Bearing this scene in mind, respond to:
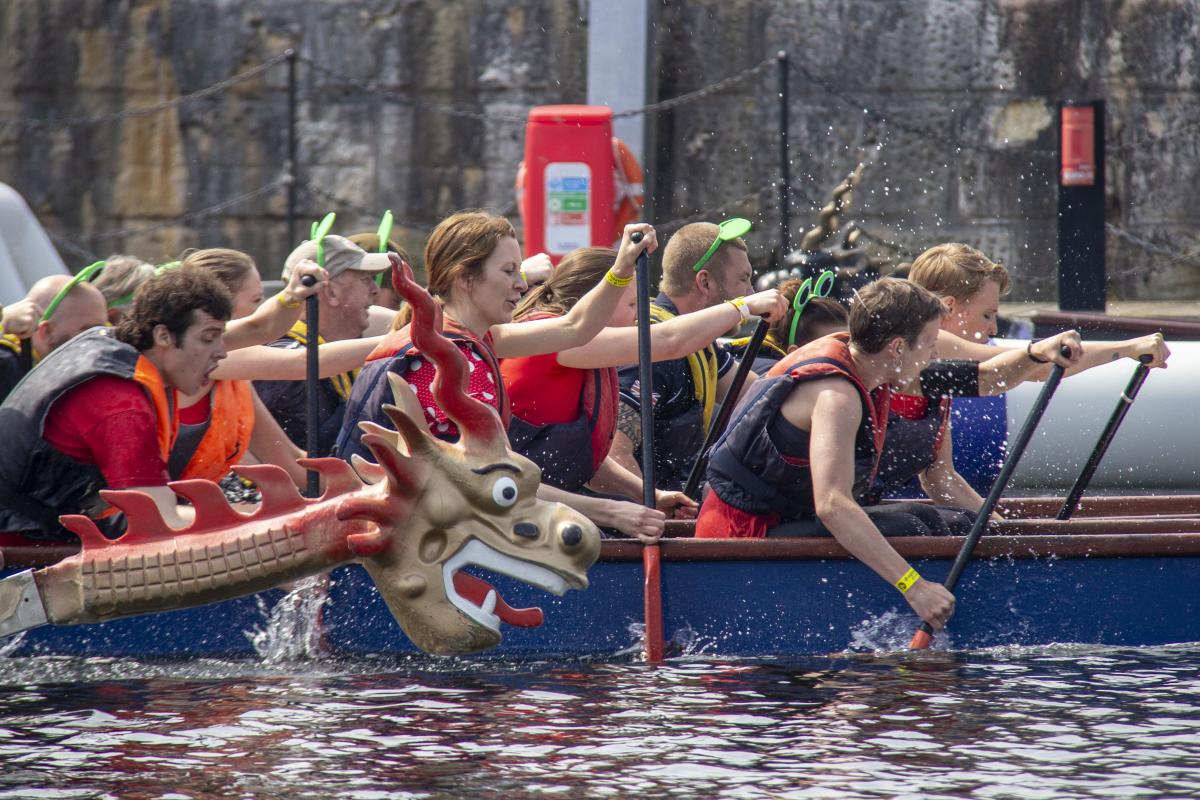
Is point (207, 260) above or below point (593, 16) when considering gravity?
below

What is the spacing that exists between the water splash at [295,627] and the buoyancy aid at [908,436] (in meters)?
1.68

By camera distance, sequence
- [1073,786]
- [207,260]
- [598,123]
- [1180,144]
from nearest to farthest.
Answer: [1073,786], [207,260], [598,123], [1180,144]

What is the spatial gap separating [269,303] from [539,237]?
6.07 metres

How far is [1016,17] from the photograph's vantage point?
38.8 ft

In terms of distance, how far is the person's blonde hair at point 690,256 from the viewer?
616cm

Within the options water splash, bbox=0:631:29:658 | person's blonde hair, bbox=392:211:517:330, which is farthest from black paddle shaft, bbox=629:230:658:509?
water splash, bbox=0:631:29:658

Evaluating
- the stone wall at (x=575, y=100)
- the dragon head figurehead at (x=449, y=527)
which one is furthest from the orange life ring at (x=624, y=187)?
the dragon head figurehead at (x=449, y=527)

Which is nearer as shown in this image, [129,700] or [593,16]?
[129,700]

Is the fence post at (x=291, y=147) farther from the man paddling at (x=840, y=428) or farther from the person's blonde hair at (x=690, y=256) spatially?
the man paddling at (x=840, y=428)

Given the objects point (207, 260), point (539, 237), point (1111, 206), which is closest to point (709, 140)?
point (539, 237)

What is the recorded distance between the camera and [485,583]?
366 centimetres

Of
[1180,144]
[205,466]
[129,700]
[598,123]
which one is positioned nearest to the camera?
[129,700]

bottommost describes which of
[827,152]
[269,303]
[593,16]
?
[269,303]

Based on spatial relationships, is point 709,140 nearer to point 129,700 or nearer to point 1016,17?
point 1016,17
